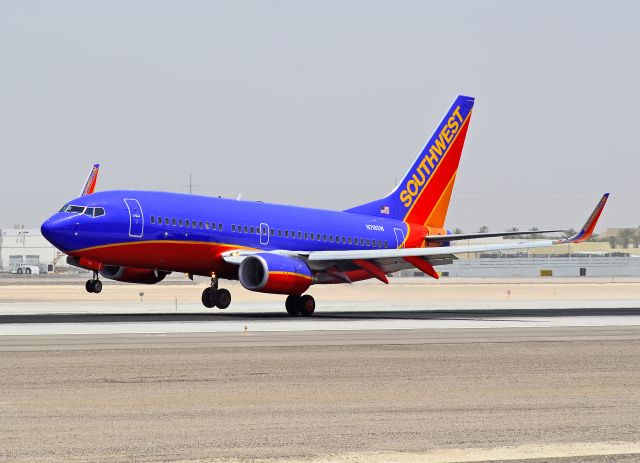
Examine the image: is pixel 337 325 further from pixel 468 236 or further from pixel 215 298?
pixel 468 236

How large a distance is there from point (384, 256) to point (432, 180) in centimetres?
1101

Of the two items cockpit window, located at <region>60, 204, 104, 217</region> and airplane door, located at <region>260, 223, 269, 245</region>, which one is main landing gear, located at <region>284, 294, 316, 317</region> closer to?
airplane door, located at <region>260, 223, 269, 245</region>

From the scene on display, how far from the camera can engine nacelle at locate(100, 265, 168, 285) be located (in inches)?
1991

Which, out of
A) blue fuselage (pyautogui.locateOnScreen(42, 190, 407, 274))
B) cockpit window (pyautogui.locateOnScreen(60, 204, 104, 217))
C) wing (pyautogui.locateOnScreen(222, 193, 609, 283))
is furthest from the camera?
wing (pyautogui.locateOnScreen(222, 193, 609, 283))

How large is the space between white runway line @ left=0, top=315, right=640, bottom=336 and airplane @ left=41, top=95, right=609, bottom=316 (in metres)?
4.56

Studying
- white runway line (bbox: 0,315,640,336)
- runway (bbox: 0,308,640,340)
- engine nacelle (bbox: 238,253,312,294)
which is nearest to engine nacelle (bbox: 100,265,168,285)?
runway (bbox: 0,308,640,340)

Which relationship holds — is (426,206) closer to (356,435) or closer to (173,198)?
(173,198)

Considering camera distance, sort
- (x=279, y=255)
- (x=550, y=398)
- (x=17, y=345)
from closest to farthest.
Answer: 1. (x=550, y=398)
2. (x=17, y=345)
3. (x=279, y=255)

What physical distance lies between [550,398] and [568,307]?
130ft

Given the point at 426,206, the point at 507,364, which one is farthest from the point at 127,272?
the point at 507,364

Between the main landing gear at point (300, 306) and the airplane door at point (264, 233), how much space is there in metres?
2.77

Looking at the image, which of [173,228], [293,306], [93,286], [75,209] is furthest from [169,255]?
[293,306]

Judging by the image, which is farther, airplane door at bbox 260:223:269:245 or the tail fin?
the tail fin

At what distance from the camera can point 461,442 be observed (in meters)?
14.7
